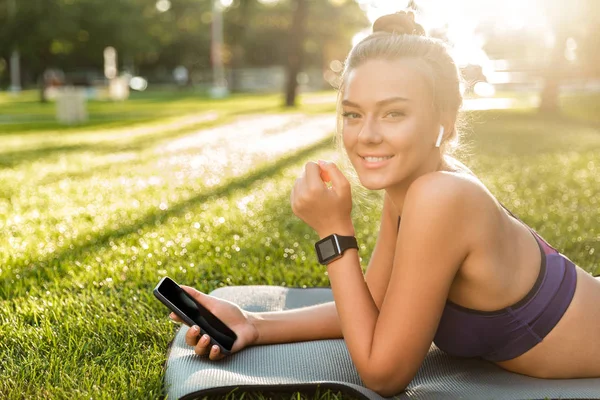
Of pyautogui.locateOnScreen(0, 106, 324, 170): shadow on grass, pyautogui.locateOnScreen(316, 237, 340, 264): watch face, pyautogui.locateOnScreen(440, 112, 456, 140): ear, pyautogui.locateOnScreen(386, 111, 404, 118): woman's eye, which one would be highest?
pyautogui.locateOnScreen(386, 111, 404, 118): woman's eye

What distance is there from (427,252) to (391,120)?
0.45 meters

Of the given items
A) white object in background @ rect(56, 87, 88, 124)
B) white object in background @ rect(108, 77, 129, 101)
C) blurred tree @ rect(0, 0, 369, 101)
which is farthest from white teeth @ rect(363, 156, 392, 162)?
white object in background @ rect(108, 77, 129, 101)

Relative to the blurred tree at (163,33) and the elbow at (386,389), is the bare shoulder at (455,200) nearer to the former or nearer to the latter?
the elbow at (386,389)

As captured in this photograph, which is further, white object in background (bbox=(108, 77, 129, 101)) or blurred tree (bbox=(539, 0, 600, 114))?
white object in background (bbox=(108, 77, 129, 101))

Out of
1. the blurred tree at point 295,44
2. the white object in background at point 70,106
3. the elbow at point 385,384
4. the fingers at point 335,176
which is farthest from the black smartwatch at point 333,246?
the blurred tree at point 295,44

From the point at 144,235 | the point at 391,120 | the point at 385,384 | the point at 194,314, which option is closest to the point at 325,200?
the point at 391,120

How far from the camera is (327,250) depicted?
227cm

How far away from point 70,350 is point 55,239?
7.47ft

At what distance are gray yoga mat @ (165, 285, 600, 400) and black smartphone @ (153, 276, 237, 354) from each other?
76 millimetres

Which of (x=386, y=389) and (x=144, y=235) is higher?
(x=386, y=389)

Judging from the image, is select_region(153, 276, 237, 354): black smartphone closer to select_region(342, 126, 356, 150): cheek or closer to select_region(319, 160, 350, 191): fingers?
select_region(319, 160, 350, 191): fingers

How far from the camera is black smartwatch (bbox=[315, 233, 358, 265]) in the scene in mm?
2250

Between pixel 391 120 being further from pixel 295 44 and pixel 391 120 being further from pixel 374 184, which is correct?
pixel 295 44

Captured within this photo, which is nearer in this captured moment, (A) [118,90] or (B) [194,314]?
(B) [194,314]
